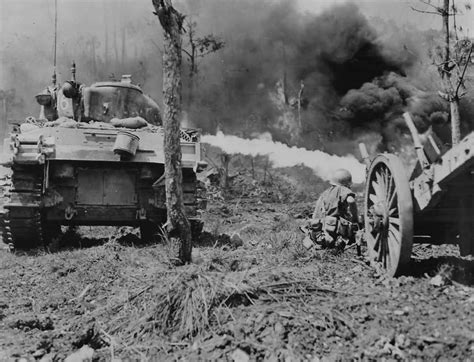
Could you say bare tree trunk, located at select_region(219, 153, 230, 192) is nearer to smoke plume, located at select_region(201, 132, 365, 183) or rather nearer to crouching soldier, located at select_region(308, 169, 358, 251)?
smoke plume, located at select_region(201, 132, 365, 183)

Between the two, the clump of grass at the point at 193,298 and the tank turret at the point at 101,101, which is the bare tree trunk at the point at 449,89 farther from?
the clump of grass at the point at 193,298

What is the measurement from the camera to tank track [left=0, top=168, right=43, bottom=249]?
797 centimetres

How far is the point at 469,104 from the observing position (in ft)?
101

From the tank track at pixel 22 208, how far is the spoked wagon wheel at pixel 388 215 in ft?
16.8

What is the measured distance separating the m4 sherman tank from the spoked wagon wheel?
12.1ft

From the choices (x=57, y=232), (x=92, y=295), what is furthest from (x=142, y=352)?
(x=57, y=232)

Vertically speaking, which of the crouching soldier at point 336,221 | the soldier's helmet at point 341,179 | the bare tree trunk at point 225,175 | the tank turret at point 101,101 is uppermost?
the tank turret at point 101,101

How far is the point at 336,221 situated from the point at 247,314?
3.16 m

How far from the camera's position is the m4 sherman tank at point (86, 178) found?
318 inches

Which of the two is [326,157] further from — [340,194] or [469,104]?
[340,194]

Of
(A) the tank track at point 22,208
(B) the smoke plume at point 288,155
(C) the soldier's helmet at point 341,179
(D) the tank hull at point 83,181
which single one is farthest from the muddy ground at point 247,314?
(B) the smoke plume at point 288,155

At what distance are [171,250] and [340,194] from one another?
99.2 inches

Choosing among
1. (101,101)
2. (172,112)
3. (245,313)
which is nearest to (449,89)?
(101,101)

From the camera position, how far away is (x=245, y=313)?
371 centimetres
